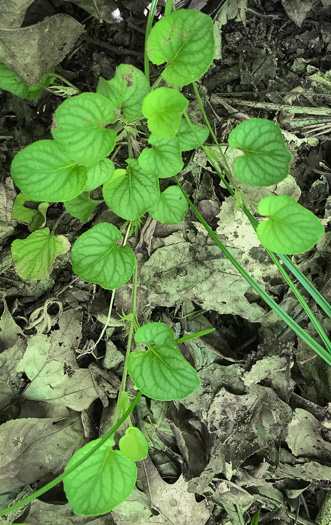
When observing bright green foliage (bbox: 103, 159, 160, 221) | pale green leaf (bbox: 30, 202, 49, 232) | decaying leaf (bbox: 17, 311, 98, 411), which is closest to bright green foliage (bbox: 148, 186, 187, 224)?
bright green foliage (bbox: 103, 159, 160, 221)

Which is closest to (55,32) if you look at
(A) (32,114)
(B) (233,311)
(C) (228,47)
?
(A) (32,114)

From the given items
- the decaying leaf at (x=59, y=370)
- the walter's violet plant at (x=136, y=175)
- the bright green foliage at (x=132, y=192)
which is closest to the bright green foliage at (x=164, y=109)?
the walter's violet plant at (x=136, y=175)

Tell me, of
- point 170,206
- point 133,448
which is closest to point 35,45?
point 170,206

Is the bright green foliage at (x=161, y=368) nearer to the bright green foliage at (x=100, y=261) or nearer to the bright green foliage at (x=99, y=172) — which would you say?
the bright green foliage at (x=100, y=261)

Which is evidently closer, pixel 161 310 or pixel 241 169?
pixel 241 169

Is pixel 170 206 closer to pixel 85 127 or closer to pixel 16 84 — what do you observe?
pixel 85 127

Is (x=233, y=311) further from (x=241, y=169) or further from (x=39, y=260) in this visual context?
(x=39, y=260)

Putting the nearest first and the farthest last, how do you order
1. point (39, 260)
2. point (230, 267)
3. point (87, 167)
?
point (87, 167), point (39, 260), point (230, 267)
